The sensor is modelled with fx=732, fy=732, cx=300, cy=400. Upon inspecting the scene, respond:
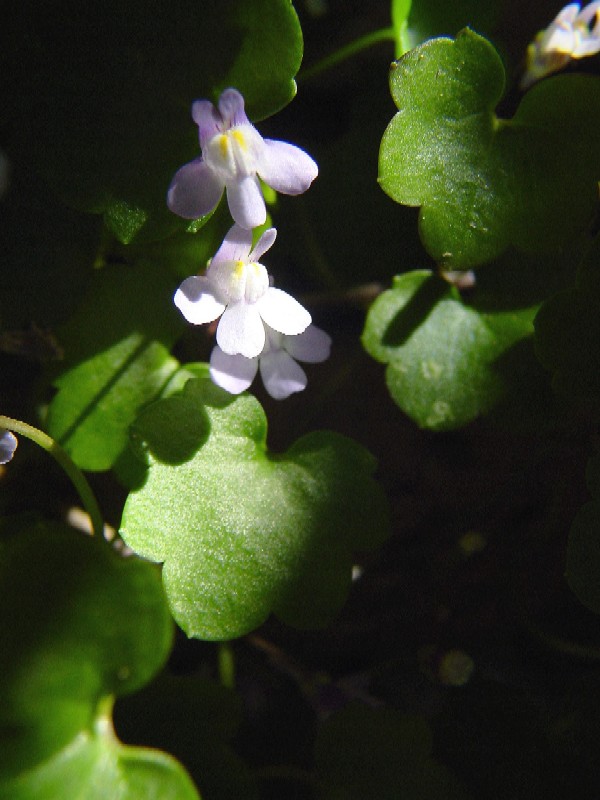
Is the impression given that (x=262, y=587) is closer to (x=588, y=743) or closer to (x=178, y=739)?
(x=178, y=739)

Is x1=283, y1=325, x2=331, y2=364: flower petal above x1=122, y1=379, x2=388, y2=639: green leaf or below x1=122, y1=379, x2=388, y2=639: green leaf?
above

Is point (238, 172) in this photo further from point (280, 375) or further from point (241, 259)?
point (280, 375)

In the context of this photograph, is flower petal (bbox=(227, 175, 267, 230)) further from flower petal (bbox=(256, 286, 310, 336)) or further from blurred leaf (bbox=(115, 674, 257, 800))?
blurred leaf (bbox=(115, 674, 257, 800))

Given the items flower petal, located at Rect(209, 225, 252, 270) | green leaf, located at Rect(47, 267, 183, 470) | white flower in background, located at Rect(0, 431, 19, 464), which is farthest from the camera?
green leaf, located at Rect(47, 267, 183, 470)

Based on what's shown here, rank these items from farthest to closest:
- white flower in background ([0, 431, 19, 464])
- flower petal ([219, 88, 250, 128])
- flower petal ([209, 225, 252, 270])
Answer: white flower in background ([0, 431, 19, 464]), flower petal ([209, 225, 252, 270]), flower petal ([219, 88, 250, 128])

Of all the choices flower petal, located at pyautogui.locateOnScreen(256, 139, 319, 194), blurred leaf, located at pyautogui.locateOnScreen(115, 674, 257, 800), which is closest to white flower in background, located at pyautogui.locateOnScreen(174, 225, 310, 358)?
flower petal, located at pyautogui.locateOnScreen(256, 139, 319, 194)

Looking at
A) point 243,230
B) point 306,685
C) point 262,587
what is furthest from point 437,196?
point 306,685

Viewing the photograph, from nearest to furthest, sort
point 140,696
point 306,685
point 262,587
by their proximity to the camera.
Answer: point 262,587, point 140,696, point 306,685
